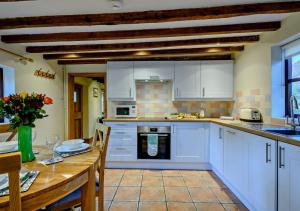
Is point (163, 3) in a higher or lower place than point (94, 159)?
higher

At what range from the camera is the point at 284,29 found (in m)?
2.30

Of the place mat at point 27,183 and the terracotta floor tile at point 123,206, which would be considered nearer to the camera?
the place mat at point 27,183

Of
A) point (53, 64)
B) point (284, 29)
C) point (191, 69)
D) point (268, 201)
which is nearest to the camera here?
point (268, 201)

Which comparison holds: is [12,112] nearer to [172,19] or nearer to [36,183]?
[36,183]

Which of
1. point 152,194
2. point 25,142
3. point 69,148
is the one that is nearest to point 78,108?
point 152,194

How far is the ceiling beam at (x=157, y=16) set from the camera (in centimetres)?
192

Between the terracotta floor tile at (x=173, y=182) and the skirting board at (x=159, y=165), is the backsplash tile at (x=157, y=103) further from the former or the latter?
the terracotta floor tile at (x=173, y=182)

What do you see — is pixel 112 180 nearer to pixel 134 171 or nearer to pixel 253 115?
pixel 134 171

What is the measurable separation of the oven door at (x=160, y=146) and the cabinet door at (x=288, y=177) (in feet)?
6.53

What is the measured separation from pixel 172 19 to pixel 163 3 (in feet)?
0.68

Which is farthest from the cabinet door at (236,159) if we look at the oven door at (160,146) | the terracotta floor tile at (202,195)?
the oven door at (160,146)

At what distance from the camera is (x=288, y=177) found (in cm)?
143

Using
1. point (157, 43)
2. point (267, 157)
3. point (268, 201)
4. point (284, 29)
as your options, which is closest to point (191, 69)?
point (157, 43)

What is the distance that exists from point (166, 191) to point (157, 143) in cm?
95
